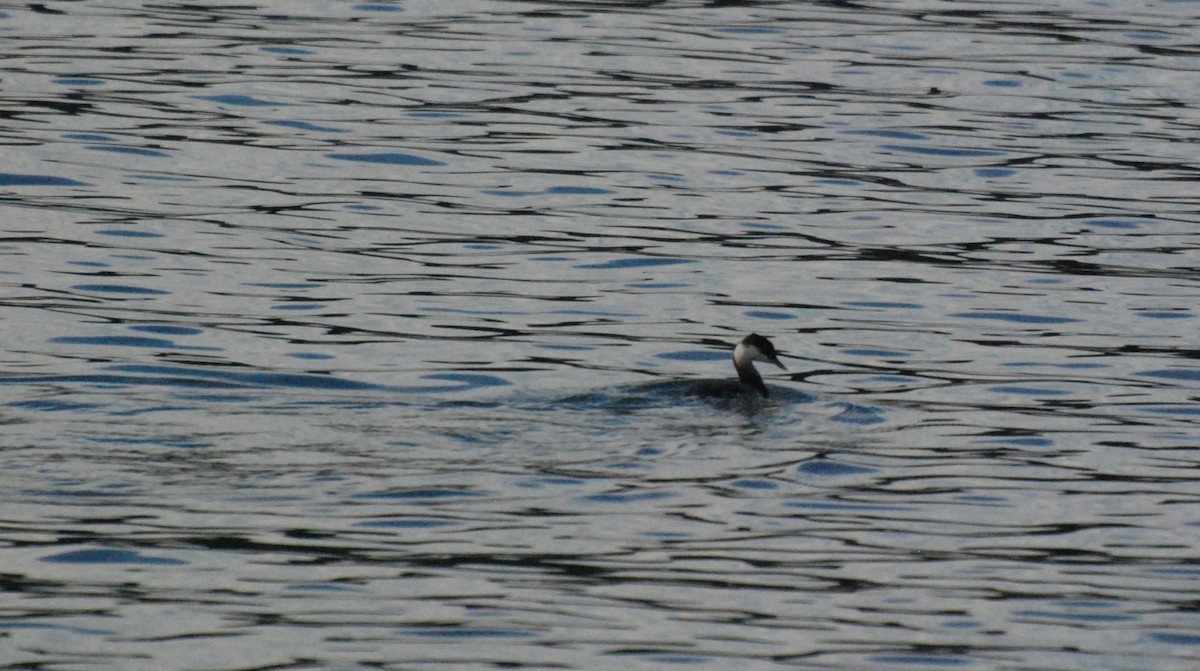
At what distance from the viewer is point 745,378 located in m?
13.3

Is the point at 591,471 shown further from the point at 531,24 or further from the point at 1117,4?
the point at 1117,4

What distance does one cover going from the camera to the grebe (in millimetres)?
13000

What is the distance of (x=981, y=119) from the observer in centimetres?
2217

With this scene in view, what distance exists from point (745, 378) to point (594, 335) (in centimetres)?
182

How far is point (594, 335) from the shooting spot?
1488cm

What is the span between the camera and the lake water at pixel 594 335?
30.1ft

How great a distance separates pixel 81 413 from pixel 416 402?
185cm

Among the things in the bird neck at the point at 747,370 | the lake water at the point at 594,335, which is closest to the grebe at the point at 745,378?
the bird neck at the point at 747,370

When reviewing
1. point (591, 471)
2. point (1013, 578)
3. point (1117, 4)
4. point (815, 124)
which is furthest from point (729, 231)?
point (1117, 4)

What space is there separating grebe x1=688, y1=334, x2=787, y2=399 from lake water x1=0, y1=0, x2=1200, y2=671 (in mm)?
175

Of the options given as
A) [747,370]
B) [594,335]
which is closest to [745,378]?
[747,370]

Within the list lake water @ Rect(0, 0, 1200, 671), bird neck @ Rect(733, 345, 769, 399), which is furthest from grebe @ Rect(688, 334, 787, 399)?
lake water @ Rect(0, 0, 1200, 671)

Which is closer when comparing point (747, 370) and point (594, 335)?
point (747, 370)

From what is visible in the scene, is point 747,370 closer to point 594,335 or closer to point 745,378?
point 745,378
